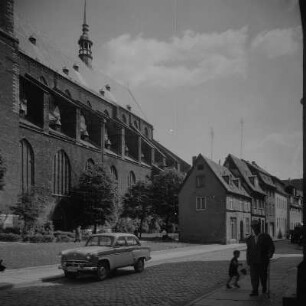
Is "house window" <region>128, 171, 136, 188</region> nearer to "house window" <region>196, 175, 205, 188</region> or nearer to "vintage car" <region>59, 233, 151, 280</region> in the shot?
"house window" <region>196, 175, 205, 188</region>

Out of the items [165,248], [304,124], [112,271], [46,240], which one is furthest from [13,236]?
[304,124]

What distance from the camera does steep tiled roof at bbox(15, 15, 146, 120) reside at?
52450 millimetres

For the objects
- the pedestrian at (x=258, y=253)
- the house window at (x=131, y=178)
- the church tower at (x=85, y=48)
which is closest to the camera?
the pedestrian at (x=258, y=253)

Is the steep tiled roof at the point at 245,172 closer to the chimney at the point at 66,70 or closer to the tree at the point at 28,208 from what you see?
the chimney at the point at 66,70

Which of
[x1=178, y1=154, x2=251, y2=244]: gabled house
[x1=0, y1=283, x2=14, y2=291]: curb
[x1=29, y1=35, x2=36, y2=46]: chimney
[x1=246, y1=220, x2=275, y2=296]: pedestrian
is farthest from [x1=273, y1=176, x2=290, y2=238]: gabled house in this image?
[x1=0, y1=283, x2=14, y2=291]: curb

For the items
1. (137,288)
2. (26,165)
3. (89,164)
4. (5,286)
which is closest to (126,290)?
(137,288)

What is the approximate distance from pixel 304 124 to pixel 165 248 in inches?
988

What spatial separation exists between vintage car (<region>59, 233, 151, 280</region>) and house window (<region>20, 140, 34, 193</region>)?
26.3 meters

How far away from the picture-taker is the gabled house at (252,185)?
53.4m

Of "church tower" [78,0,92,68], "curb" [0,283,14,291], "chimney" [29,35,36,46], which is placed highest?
"church tower" [78,0,92,68]

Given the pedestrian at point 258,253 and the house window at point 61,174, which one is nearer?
the pedestrian at point 258,253

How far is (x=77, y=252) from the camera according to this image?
47.5 ft

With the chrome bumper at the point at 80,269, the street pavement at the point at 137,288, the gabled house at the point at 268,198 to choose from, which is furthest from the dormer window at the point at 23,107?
the gabled house at the point at 268,198

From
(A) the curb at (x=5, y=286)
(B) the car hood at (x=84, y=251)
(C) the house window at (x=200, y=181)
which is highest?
(C) the house window at (x=200, y=181)
